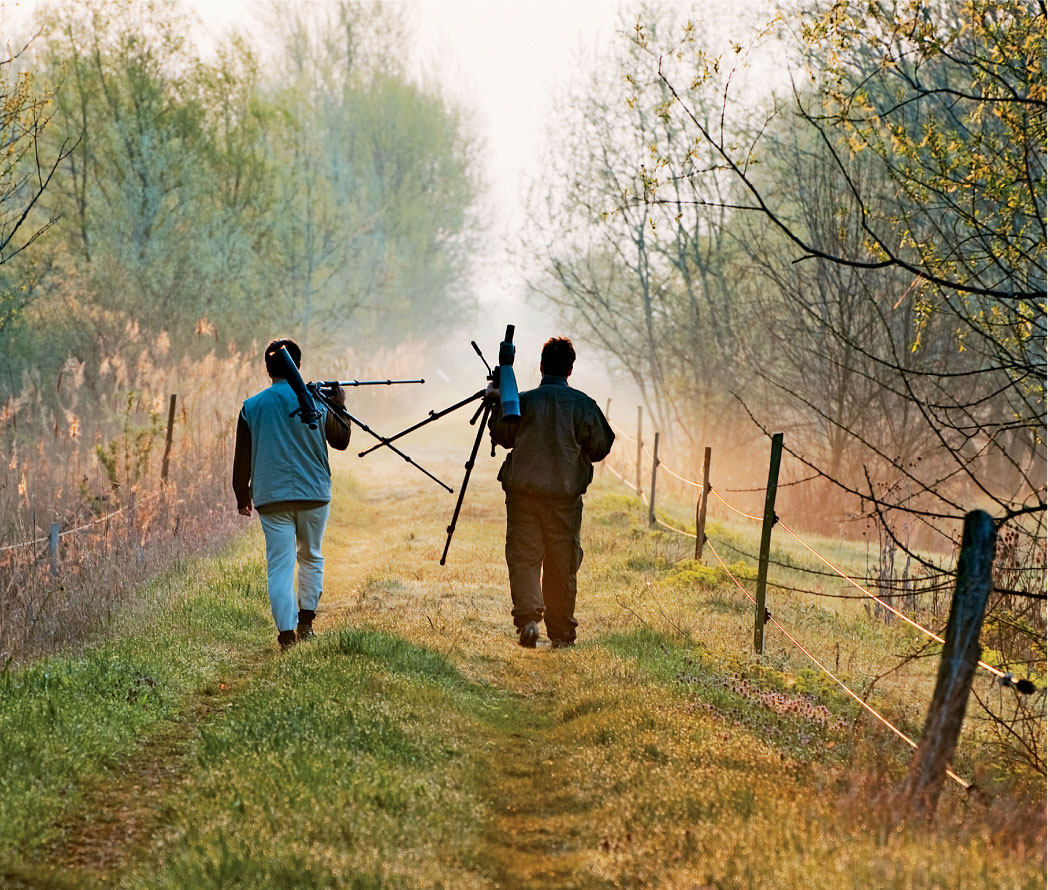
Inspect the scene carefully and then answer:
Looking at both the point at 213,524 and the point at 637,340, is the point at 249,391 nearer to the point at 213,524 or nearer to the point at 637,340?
the point at 213,524

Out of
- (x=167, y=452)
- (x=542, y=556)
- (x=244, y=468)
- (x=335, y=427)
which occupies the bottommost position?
(x=542, y=556)

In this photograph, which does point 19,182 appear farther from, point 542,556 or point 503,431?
point 542,556

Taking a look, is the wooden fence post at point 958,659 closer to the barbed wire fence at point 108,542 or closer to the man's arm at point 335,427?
the man's arm at point 335,427

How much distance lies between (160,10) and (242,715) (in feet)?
75.2

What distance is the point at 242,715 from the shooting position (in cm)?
570

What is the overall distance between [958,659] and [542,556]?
450 centimetres

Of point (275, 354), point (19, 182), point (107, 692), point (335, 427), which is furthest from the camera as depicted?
point (19, 182)

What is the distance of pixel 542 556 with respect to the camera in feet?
27.4

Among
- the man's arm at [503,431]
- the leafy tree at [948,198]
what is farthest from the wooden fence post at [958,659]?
the man's arm at [503,431]

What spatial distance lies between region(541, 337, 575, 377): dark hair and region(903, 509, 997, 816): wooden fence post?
4536mm

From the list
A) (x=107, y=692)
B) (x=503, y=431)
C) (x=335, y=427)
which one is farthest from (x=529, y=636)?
→ (x=107, y=692)

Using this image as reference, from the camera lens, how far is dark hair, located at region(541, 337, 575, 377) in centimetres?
831

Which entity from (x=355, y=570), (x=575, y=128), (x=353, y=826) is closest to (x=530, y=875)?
(x=353, y=826)

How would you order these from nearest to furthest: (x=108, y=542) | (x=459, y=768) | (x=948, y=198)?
(x=459, y=768)
(x=948, y=198)
(x=108, y=542)
